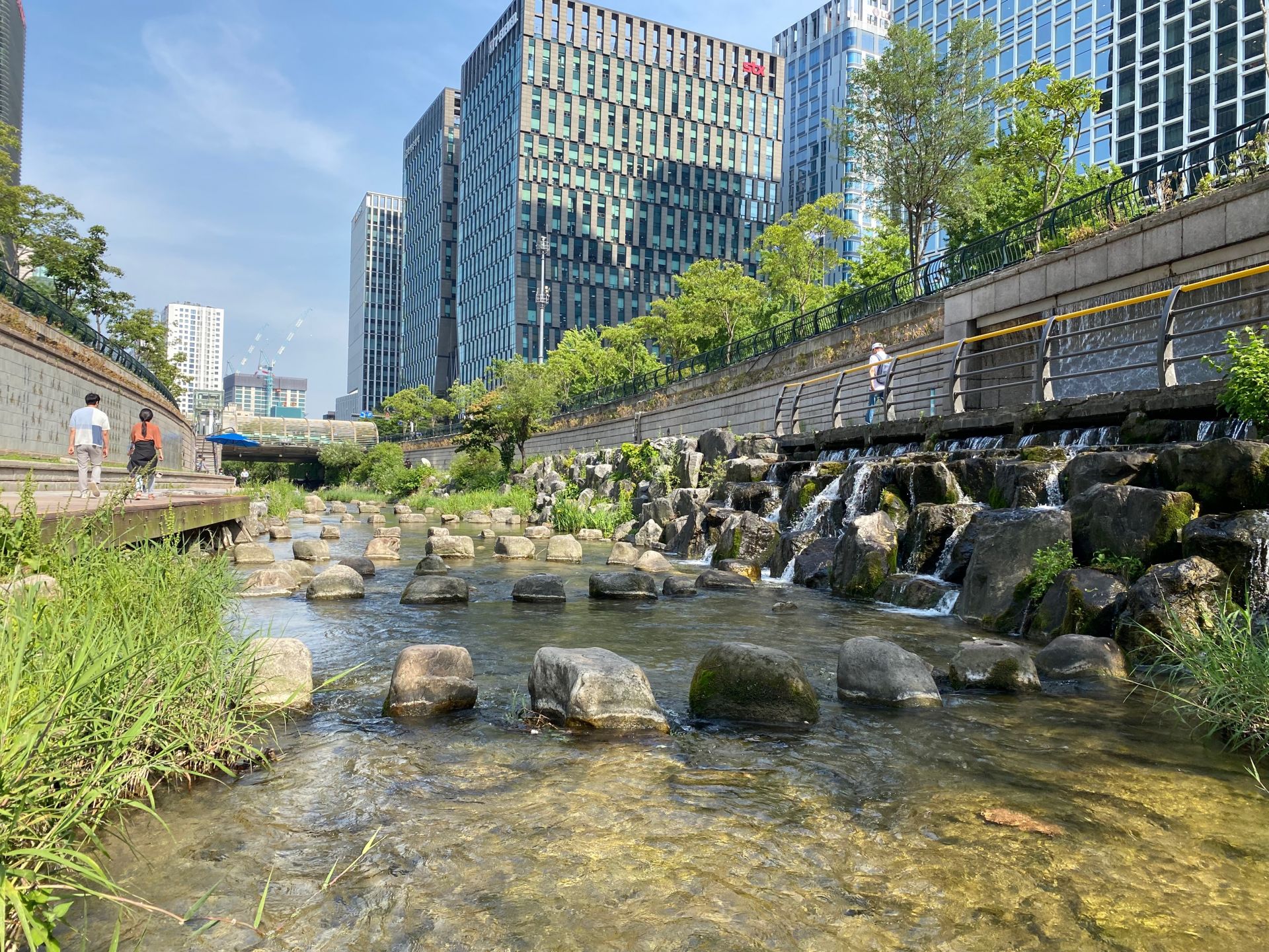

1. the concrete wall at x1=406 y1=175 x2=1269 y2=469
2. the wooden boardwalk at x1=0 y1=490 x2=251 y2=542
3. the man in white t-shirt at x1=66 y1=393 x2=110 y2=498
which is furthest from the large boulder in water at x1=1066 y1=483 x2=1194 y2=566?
the man in white t-shirt at x1=66 y1=393 x2=110 y2=498

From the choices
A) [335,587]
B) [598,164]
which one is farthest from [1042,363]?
[598,164]

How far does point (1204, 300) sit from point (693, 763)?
13.4 m

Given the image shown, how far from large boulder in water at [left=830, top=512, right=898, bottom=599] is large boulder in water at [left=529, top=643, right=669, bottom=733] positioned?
7.05 metres

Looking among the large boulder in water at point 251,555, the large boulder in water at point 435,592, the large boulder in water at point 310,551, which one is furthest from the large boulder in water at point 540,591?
the large boulder in water at point 310,551

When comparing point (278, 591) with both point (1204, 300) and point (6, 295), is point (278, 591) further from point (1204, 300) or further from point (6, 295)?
point (6, 295)

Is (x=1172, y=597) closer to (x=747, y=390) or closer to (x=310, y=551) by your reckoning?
(x=310, y=551)

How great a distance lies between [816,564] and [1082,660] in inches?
263

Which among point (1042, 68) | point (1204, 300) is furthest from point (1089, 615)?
point (1042, 68)

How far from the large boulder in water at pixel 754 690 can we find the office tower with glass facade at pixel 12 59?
4084 inches

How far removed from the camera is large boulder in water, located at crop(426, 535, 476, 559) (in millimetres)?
17844

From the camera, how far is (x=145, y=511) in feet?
Answer: 31.5

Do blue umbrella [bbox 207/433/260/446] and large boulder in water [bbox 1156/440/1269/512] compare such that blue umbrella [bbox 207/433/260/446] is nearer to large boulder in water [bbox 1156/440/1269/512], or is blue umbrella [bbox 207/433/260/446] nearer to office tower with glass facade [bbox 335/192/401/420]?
large boulder in water [bbox 1156/440/1269/512]

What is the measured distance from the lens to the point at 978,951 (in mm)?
3031

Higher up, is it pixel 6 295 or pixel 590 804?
pixel 6 295
